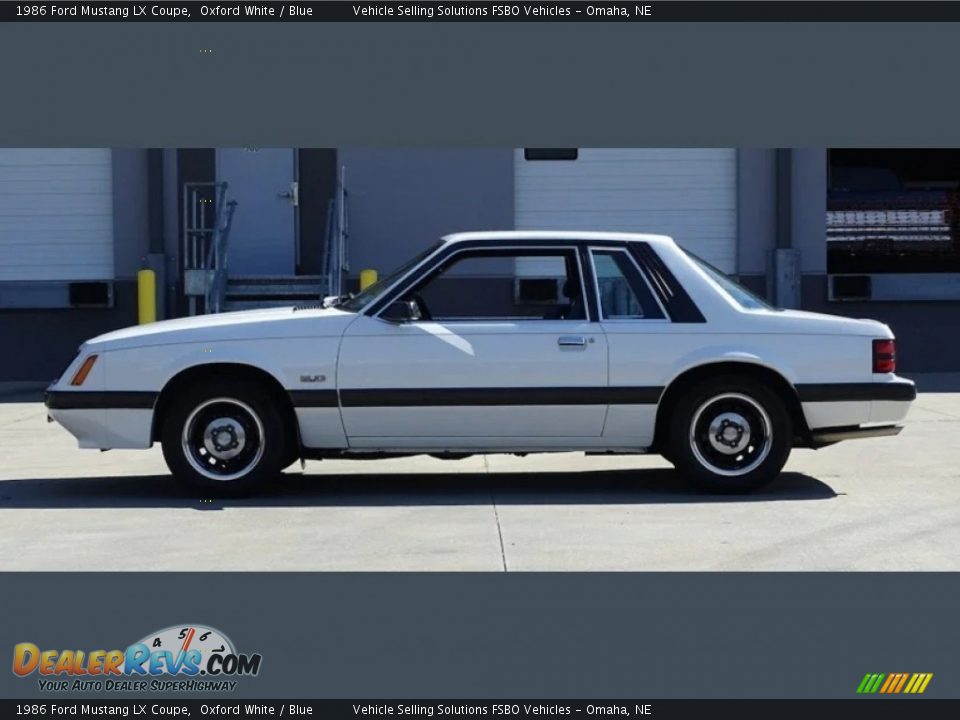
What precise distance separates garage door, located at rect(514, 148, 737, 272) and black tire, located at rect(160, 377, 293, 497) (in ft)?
31.5

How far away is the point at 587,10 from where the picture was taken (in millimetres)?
8781

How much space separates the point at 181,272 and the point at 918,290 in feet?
28.4

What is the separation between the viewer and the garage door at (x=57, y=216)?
17750 millimetres

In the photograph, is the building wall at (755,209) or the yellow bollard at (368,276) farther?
the building wall at (755,209)

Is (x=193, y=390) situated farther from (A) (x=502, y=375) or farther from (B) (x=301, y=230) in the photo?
(B) (x=301, y=230)

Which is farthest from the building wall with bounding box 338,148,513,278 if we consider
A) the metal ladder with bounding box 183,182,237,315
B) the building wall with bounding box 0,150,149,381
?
the building wall with bounding box 0,150,149,381

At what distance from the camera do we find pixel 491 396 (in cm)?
863

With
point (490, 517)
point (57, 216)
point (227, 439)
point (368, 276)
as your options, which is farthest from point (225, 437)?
point (57, 216)

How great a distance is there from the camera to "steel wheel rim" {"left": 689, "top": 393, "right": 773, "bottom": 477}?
8.71 meters

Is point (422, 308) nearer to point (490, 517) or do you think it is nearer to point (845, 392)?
point (490, 517)

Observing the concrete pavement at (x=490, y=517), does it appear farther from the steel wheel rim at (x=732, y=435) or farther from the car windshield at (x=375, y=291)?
the car windshield at (x=375, y=291)

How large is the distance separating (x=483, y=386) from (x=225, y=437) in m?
1.50

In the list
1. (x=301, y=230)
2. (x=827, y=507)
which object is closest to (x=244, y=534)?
(x=827, y=507)

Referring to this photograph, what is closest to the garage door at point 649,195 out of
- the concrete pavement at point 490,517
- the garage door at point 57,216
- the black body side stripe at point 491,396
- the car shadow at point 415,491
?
Answer: the garage door at point 57,216
